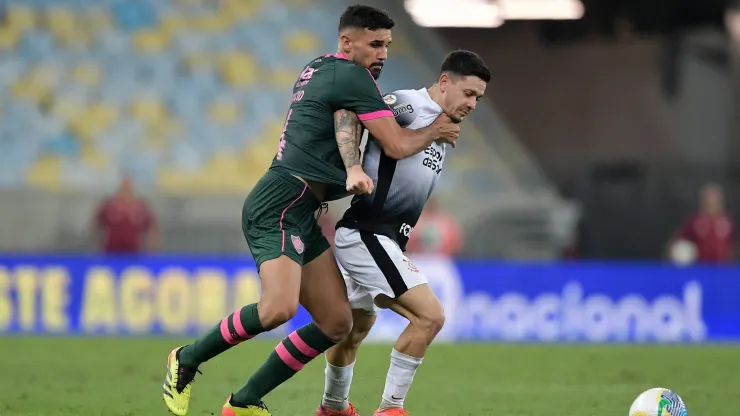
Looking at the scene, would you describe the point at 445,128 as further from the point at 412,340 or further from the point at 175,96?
the point at 175,96

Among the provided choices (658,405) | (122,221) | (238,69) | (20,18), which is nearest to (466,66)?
(658,405)

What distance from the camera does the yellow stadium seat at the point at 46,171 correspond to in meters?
18.1

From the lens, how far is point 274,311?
19.8 ft

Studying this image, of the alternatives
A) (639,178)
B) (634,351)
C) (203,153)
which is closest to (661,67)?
(639,178)

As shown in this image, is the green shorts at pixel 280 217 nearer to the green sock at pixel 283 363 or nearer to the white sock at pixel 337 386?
the green sock at pixel 283 363

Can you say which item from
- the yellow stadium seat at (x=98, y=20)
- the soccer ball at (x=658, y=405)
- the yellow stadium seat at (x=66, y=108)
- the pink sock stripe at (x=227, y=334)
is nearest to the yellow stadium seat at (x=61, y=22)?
the yellow stadium seat at (x=98, y=20)

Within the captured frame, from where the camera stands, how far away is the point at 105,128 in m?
18.9

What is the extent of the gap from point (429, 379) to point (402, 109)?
376 centimetres

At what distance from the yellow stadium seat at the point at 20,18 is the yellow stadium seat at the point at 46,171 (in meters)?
2.61

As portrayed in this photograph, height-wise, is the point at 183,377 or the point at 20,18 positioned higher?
the point at 20,18

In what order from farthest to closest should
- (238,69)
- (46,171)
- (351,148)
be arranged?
(238,69) < (46,171) < (351,148)

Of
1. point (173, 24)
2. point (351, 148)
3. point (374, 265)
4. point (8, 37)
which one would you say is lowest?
point (374, 265)

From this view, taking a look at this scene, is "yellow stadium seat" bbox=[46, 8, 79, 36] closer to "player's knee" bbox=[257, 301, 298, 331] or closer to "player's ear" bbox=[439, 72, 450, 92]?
"player's ear" bbox=[439, 72, 450, 92]

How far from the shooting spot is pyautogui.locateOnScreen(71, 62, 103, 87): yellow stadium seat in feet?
63.0
